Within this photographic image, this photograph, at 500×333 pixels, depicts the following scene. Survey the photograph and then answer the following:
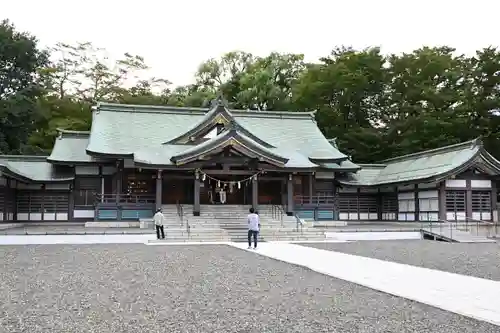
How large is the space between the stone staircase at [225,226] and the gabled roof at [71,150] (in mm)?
5721

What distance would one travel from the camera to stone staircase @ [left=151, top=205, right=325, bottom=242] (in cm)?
2181

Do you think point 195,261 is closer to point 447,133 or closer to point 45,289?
point 45,289

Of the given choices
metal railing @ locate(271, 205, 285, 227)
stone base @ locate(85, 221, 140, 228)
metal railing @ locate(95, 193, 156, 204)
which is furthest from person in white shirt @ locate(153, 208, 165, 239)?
metal railing @ locate(271, 205, 285, 227)

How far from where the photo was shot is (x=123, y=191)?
28.2 metres

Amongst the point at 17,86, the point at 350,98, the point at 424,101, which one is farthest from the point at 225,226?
the point at 17,86

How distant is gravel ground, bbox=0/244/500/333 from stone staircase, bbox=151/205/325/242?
912 centimetres

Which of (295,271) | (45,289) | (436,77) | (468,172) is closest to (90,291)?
Answer: (45,289)

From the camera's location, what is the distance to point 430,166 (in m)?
29.5

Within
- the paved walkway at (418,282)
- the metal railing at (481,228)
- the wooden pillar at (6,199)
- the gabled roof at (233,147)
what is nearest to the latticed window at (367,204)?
the metal railing at (481,228)

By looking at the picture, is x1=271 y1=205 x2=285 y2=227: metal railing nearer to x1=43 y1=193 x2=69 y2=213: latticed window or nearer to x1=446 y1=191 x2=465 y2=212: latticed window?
x1=446 y1=191 x2=465 y2=212: latticed window

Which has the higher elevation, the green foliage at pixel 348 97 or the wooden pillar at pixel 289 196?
the green foliage at pixel 348 97

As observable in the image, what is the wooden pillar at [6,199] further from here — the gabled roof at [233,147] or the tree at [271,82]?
the tree at [271,82]

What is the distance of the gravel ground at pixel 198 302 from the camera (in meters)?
6.11

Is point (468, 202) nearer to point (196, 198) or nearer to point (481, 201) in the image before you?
point (481, 201)
